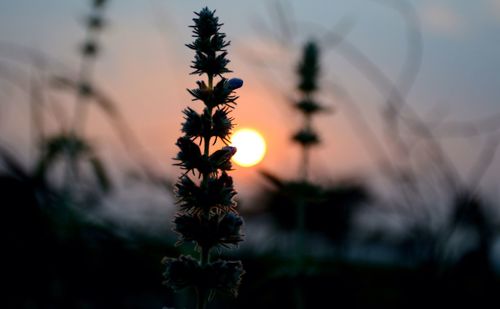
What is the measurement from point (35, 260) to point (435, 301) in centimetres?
209

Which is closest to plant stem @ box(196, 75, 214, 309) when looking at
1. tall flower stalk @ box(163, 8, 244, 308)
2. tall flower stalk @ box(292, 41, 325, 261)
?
tall flower stalk @ box(163, 8, 244, 308)

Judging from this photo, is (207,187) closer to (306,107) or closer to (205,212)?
(205,212)

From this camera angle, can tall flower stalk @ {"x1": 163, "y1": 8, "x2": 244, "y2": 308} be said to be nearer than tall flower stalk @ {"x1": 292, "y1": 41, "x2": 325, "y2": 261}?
Yes

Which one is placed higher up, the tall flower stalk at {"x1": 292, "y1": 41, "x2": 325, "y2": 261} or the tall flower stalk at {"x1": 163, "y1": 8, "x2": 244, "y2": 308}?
the tall flower stalk at {"x1": 292, "y1": 41, "x2": 325, "y2": 261}

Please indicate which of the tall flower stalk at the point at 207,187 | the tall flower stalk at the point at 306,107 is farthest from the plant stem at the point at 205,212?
the tall flower stalk at the point at 306,107

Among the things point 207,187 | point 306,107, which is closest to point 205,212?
point 207,187

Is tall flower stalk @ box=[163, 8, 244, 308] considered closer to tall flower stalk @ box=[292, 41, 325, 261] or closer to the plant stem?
the plant stem

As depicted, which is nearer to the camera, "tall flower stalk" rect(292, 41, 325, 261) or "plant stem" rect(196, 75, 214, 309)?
"plant stem" rect(196, 75, 214, 309)

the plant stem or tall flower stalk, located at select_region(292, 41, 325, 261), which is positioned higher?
tall flower stalk, located at select_region(292, 41, 325, 261)

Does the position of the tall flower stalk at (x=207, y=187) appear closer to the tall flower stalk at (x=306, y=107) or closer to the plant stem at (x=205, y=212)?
the plant stem at (x=205, y=212)

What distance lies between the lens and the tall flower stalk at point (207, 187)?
1.69 metres

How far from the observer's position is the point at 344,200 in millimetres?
6430

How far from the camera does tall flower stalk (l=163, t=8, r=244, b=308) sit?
1.69 metres

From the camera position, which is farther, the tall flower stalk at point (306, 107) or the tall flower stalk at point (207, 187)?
the tall flower stalk at point (306, 107)
